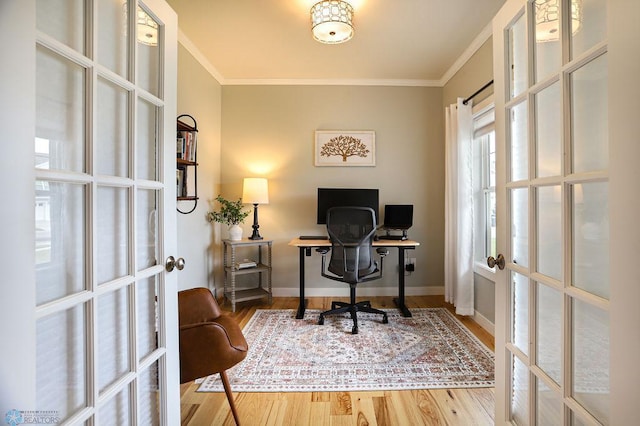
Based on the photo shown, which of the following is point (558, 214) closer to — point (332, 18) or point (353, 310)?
point (332, 18)

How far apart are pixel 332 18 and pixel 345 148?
62.3 inches

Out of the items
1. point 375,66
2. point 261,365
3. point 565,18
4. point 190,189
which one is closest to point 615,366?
point 565,18

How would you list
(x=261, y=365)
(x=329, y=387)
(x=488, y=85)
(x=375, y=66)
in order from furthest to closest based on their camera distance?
(x=375, y=66), (x=488, y=85), (x=261, y=365), (x=329, y=387)

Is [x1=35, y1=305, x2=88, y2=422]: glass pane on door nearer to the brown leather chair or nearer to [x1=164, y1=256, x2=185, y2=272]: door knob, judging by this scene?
[x1=164, y1=256, x2=185, y2=272]: door knob

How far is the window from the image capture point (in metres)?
2.75

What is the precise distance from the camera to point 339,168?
137 inches

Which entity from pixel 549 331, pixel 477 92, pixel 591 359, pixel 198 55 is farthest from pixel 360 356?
pixel 198 55

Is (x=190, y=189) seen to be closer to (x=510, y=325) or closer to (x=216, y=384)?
(x=216, y=384)

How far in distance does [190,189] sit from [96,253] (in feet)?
6.82

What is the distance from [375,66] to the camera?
3.10 meters

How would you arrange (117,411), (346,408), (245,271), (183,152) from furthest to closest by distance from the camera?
(245,271) → (183,152) → (346,408) → (117,411)

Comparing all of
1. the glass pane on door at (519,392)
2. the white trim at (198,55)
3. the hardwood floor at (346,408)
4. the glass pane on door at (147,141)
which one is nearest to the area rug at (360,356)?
the hardwood floor at (346,408)

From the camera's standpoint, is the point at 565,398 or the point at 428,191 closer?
the point at 565,398

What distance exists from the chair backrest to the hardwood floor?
1.05 m
